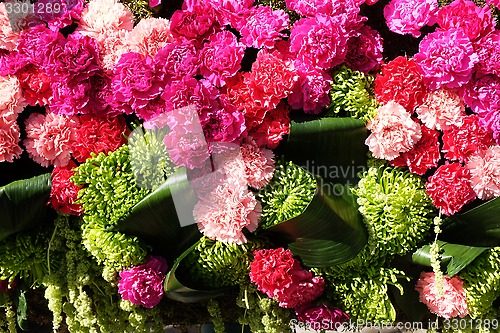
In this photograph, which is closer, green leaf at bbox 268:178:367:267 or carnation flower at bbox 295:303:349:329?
green leaf at bbox 268:178:367:267

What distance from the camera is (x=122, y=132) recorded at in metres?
1.57

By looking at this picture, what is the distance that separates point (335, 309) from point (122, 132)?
746 mm

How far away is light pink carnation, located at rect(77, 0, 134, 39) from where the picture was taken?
1.58 metres

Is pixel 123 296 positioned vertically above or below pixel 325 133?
below

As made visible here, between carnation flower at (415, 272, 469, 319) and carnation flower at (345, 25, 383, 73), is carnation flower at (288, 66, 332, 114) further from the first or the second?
carnation flower at (415, 272, 469, 319)

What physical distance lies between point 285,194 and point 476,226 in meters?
0.52

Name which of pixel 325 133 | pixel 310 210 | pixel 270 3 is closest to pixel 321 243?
pixel 310 210

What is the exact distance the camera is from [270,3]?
1613mm

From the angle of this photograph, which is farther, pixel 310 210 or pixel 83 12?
pixel 83 12

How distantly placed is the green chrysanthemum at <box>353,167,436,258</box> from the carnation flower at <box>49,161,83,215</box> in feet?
2.46

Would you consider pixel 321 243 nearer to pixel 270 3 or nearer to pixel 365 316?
pixel 365 316

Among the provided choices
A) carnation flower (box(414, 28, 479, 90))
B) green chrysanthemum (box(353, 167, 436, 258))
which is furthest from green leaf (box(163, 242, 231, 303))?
carnation flower (box(414, 28, 479, 90))

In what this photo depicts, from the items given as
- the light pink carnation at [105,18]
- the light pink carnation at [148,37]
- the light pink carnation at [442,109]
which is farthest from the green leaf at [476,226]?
the light pink carnation at [105,18]

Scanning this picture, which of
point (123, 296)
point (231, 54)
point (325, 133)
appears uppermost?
point (231, 54)
